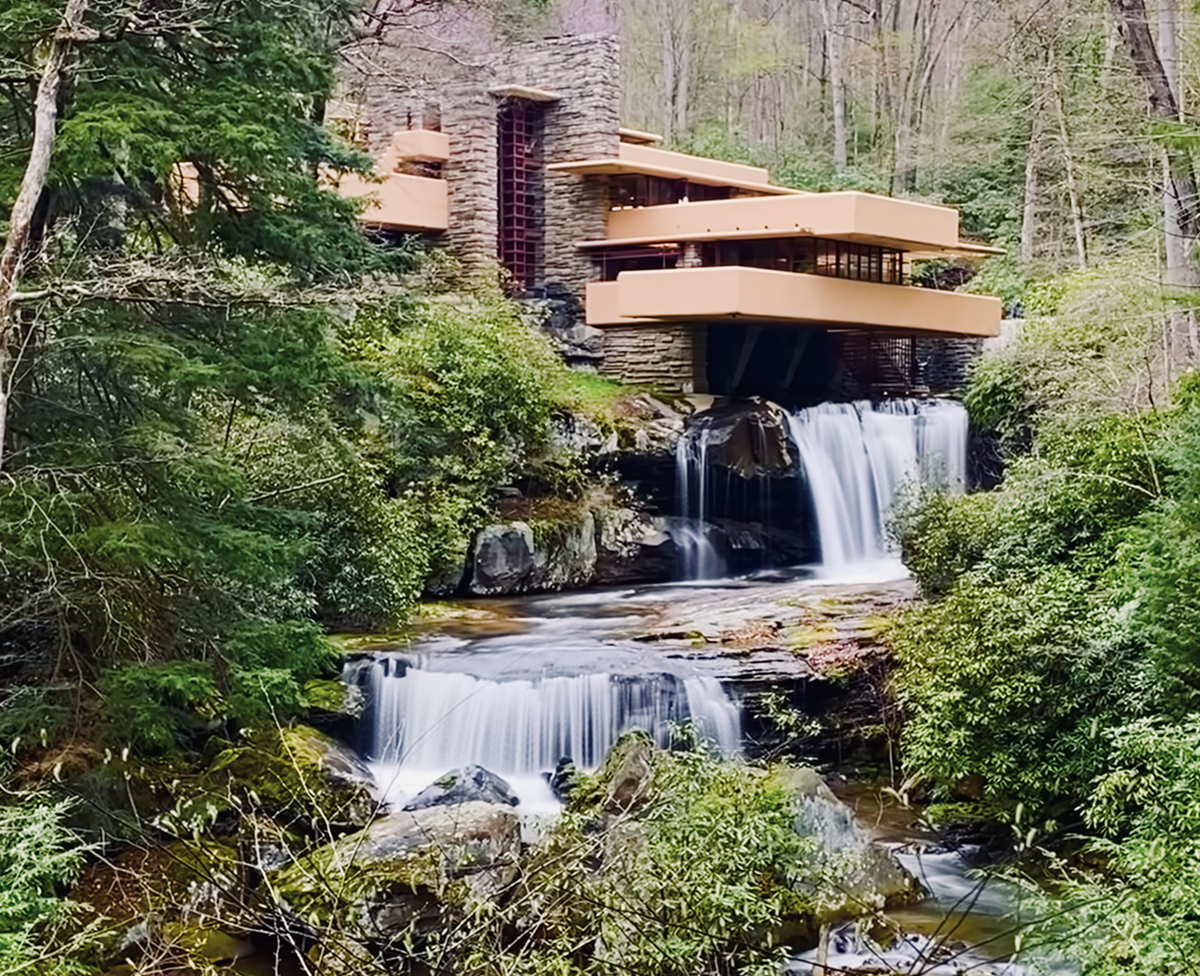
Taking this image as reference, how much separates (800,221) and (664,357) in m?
2.95

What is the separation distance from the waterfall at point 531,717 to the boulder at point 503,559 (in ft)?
14.8

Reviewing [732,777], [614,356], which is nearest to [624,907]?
[732,777]

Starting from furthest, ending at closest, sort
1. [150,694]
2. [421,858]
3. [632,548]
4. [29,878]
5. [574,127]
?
1. [574,127]
2. [632,548]
3. [150,694]
4. [421,858]
5. [29,878]

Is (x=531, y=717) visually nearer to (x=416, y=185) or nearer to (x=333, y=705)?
(x=333, y=705)

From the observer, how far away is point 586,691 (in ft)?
43.2

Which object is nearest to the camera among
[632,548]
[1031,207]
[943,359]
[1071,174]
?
[632,548]

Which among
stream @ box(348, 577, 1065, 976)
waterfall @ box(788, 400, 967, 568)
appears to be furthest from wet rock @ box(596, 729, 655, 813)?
waterfall @ box(788, 400, 967, 568)

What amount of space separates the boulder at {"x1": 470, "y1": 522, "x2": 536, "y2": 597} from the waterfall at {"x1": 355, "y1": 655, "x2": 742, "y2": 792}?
4.52 metres

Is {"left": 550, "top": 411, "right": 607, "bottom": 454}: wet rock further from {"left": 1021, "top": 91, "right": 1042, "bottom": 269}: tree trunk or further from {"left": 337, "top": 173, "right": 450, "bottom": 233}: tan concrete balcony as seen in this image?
{"left": 1021, "top": 91, "right": 1042, "bottom": 269}: tree trunk

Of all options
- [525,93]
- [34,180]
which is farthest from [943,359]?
[34,180]

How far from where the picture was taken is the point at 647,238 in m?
23.7

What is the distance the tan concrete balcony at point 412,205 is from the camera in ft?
74.9

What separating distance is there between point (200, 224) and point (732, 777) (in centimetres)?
548

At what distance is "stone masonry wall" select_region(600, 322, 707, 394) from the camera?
2305 cm
